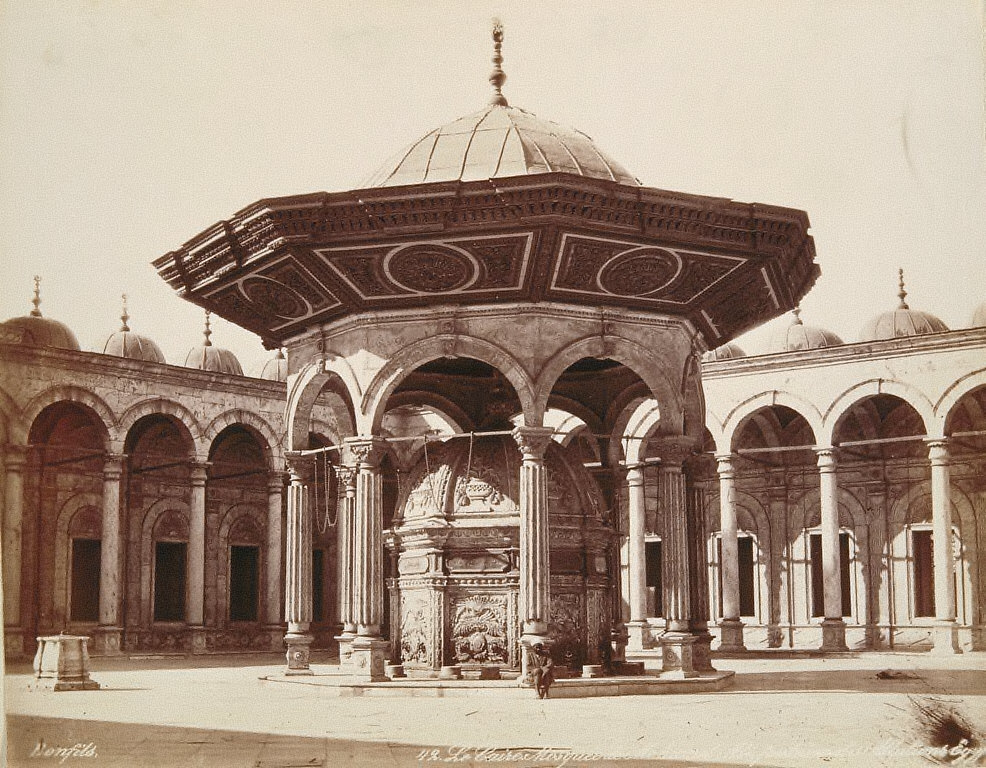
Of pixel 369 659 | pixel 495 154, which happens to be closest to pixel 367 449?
pixel 369 659

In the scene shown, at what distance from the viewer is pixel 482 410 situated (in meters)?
16.8

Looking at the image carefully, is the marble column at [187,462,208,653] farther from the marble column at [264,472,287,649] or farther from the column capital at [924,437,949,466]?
the column capital at [924,437,949,466]

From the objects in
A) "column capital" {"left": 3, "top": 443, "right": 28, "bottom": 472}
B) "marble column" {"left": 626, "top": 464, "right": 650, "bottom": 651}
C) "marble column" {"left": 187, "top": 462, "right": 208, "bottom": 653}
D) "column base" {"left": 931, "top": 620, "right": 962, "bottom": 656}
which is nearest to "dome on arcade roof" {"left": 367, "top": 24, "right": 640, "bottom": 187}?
"marble column" {"left": 626, "top": 464, "right": 650, "bottom": 651}

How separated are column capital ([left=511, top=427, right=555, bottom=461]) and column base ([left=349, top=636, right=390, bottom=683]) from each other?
2.59 m

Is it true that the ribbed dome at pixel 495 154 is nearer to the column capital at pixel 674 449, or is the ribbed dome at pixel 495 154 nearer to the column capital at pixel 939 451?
the column capital at pixel 674 449

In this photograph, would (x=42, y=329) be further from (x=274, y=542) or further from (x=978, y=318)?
(x=978, y=318)

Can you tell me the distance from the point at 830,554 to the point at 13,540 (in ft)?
53.1

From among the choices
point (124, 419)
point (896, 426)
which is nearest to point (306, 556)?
point (124, 419)

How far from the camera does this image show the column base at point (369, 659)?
1370 centimetres

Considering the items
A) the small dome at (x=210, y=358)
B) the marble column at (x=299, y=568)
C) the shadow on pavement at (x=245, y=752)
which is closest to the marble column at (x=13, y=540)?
the marble column at (x=299, y=568)

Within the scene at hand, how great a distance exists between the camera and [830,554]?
26609 millimetres

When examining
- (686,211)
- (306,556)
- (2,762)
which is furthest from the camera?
(306,556)

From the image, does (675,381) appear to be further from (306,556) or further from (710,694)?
(306,556)

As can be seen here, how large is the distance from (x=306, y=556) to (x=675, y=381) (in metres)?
5.08
